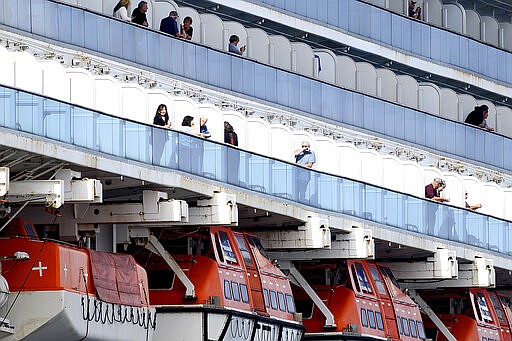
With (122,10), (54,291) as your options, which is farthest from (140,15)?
(54,291)

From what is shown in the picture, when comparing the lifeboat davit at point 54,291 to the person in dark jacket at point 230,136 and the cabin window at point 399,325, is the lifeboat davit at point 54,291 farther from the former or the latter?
the cabin window at point 399,325

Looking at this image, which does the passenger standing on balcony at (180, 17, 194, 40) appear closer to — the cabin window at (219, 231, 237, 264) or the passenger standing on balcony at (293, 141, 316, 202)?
the passenger standing on balcony at (293, 141, 316, 202)

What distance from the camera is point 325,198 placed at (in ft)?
205

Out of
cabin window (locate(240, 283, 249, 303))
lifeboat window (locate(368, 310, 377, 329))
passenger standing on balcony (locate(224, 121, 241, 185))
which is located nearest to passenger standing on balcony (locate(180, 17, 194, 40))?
passenger standing on balcony (locate(224, 121, 241, 185))

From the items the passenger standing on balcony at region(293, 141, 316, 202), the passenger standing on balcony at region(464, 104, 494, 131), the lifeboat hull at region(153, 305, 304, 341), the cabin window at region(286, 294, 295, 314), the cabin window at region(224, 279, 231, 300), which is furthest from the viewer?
the passenger standing on balcony at region(464, 104, 494, 131)

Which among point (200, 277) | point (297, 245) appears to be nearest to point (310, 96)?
point (297, 245)

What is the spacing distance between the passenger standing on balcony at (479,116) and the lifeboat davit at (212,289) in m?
19.2

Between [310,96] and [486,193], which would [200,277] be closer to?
[310,96]

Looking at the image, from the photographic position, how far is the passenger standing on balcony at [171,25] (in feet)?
203

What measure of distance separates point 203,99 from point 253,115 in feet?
9.64

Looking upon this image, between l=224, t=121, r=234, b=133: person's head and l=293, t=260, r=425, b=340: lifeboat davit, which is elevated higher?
l=224, t=121, r=234, b=133: person's head

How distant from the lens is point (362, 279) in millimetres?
65812

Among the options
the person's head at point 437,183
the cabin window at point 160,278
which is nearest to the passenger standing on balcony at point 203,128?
the cabin window at point 160,278

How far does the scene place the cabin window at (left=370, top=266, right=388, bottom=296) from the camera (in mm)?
66688
